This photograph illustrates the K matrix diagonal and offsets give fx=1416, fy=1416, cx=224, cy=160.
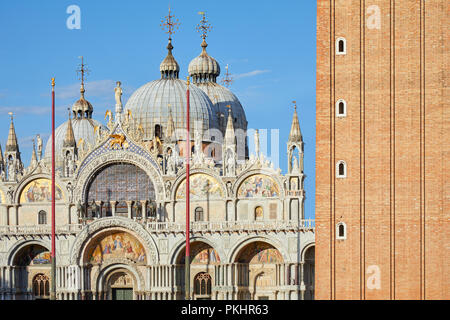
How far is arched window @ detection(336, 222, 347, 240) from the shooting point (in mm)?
69938

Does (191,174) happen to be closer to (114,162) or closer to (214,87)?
(114,162)

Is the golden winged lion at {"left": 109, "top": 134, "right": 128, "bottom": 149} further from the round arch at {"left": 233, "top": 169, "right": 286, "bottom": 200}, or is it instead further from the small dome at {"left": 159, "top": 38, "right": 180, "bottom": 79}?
the small dome at {"left": 159, "top": 38, "right": 180, "bottom": 79}

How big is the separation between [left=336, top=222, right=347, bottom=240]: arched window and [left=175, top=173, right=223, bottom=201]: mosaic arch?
24197mm

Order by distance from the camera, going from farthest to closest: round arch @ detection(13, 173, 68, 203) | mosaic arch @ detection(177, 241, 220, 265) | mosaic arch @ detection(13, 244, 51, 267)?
mosaic arch @ detection(13, 244, 51, 267), round arch @ detection(13, 173, 68, 203), mosaic arch @ detection(177, 241, 220, 265)

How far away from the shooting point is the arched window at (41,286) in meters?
97.2

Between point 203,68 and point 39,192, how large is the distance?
2401 centimetres

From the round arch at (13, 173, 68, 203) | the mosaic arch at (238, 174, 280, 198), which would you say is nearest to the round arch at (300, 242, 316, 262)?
the mosaic arch at (238, 174, 280, 198)

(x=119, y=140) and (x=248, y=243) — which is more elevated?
(x=119, y=140)

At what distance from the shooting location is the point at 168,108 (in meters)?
105

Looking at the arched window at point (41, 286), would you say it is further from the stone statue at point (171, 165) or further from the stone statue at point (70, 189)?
the stone statue at point (171, 165)

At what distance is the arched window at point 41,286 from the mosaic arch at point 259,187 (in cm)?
1518

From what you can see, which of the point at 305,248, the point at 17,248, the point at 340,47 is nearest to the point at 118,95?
the point at 17,248
